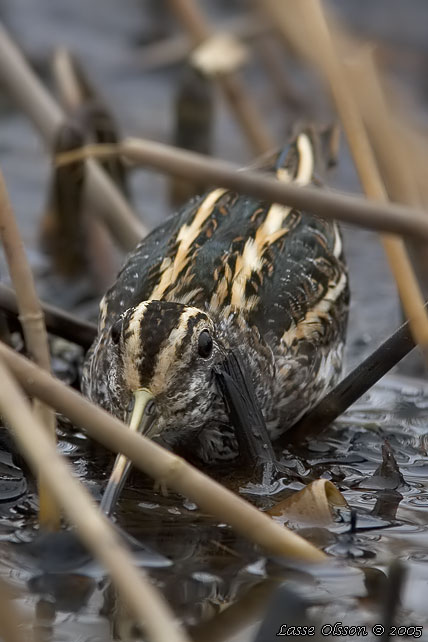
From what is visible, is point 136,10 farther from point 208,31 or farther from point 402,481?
point 402,481

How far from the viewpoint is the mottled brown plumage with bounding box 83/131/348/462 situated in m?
4.04

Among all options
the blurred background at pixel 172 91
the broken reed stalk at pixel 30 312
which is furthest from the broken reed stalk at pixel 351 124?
the blurred background at pixel 172 91

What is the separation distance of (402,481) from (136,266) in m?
1.30

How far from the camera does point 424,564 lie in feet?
12.5

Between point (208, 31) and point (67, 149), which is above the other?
point (208, 31)

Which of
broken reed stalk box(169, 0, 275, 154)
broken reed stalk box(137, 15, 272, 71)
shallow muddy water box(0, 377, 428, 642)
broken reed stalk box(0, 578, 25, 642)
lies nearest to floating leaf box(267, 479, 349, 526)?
shallow muddy water box(0, 377, 428, 642)

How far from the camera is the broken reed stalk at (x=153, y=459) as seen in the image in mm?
3154

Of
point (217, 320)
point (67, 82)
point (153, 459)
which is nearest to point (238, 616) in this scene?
point (153, 459)

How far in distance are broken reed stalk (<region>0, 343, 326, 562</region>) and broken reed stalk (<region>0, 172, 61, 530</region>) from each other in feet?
0.94

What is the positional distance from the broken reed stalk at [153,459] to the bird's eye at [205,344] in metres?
0.93

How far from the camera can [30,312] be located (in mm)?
3705

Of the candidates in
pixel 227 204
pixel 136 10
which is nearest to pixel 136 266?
pixel 227 204

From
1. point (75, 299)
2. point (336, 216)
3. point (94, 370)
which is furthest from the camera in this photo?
point (75, 299)

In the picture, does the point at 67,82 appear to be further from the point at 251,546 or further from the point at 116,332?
the point at 251,546
